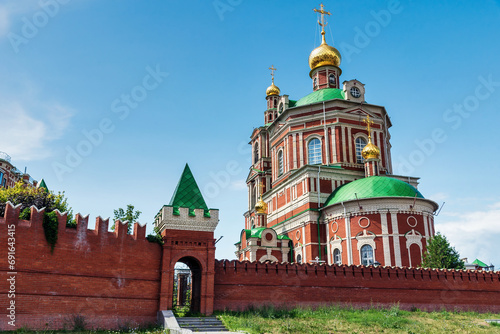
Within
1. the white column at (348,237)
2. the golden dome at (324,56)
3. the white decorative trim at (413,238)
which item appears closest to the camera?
the white decorative trim at (413,238)

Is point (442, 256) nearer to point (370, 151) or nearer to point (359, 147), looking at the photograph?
point (370, 151)

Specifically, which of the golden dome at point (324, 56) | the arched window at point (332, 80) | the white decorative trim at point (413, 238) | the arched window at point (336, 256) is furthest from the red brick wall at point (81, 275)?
the golden dome at point (324, 56)

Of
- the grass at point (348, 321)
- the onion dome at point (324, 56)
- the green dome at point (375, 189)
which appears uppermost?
the onion dome at point (324, 56)

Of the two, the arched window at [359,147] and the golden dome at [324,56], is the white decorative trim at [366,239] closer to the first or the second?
the arched window at [359,147]

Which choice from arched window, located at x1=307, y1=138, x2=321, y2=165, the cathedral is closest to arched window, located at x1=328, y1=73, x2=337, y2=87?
the cathedral

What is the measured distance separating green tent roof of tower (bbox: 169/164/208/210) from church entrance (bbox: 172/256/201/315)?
6.44ft

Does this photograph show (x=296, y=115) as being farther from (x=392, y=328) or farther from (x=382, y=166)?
(x=392, y=328)

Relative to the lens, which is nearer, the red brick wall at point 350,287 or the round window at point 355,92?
the red brick wall at point 350,287

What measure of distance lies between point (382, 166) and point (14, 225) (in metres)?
24.7

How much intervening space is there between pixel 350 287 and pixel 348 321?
2891 mm

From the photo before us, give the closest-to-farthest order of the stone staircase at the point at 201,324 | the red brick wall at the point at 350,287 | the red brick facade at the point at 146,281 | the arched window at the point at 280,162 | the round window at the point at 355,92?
the red brick facade at the point at 146,281 < the stone staircase at the point at 201,324 < the red brick wall at the point at 350,287 < the round window at the point at 355,92 < the arched window at the point at 280,162

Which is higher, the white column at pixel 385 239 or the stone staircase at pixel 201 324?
the white column at pixel 385 239

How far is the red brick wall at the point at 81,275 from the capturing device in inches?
499

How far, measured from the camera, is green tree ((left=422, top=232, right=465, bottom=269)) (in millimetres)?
21062
